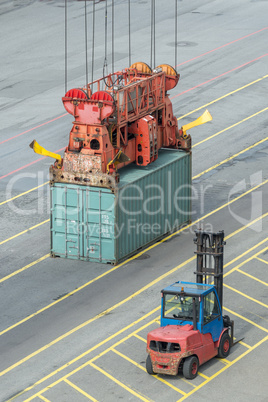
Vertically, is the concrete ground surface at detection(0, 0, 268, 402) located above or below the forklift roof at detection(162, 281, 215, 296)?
below

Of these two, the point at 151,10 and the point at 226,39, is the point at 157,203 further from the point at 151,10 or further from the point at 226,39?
the point at 151,10

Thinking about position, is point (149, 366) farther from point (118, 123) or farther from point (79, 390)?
point (118, 123)

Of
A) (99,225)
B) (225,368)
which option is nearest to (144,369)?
(225,368)

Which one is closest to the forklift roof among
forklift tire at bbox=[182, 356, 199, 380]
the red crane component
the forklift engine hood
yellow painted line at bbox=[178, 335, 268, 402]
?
the forklift engine hood

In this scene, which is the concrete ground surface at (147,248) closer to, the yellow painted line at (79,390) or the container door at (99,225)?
the yellow painted line at (79,390)

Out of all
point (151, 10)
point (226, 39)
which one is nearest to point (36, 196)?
point (226, 39)

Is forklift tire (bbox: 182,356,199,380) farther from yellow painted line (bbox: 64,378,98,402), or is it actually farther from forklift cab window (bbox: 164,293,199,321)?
yellow painted line (bbox: 64,378,98,402)

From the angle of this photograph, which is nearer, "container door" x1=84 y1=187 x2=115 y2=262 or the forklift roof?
the forklift roof
